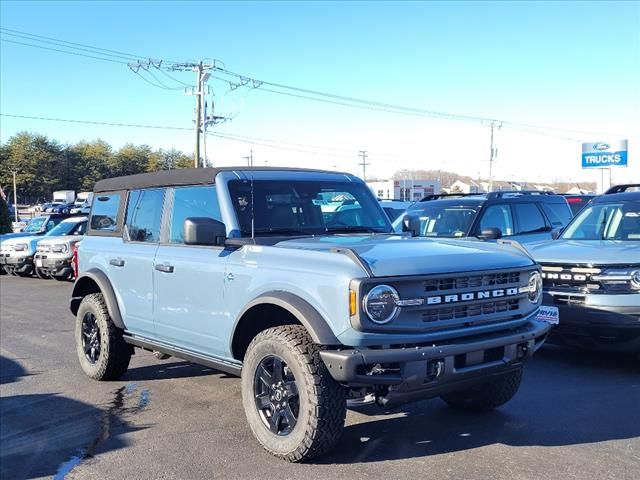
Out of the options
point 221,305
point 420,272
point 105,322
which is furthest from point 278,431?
point 105,322

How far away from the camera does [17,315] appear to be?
1105 centimetres

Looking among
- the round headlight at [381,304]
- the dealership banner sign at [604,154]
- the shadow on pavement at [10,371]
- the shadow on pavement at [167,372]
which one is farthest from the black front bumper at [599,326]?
the dealership banner sign at [604,154]

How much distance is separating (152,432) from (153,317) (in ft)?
3.41

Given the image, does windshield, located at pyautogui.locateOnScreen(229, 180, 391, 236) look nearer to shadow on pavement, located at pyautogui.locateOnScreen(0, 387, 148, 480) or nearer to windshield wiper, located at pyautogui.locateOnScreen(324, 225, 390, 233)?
windshield wiper, located at pyautogui.locateOnScreen(324, 225, 390, 233)

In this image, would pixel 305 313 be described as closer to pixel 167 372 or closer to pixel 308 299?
pixel 308 299

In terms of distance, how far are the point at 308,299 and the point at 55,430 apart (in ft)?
8.48

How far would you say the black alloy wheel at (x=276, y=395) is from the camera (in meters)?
4.31

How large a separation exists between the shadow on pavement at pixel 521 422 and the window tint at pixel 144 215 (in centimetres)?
248

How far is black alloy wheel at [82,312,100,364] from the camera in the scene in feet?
21.8

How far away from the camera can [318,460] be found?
4.30m

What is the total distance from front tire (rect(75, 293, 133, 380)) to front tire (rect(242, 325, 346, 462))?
2.30 meters

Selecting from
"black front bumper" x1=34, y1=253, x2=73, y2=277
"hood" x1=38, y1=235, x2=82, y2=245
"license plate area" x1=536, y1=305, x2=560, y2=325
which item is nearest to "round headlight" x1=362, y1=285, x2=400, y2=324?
"license plate area" x1=536, y1=305, x2=560, y2=325

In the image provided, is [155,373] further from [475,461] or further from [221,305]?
[475,461]

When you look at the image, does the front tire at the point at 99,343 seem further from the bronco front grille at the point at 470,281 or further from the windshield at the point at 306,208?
the bronco front grille at the point at 470,281
